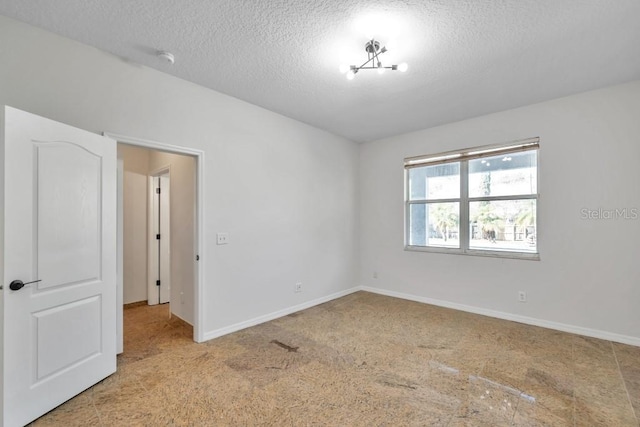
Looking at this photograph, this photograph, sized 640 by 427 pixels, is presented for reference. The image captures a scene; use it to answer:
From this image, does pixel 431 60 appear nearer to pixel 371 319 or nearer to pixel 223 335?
pixel 371 319

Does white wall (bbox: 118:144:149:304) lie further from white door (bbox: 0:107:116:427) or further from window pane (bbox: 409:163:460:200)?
window pane (bbox: 409:163:460:200)

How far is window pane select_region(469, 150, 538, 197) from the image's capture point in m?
3.69

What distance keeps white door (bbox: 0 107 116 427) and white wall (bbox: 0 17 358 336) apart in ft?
1.47

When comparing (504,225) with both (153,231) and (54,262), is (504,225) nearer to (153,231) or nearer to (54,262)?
(54,262)

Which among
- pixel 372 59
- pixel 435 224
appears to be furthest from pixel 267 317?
pixel 372 59

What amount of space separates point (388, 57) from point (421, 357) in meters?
2.78

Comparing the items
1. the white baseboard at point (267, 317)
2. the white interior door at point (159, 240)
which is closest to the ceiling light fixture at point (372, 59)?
the white baseboard at point (267, 317)

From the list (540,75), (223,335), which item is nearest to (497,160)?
(540,75)

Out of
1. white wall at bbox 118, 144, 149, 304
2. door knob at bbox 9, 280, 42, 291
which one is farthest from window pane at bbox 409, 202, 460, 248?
door knob at bbox 9, 280, 42, 291

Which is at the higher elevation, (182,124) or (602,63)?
(602,63)

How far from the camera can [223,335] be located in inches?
127

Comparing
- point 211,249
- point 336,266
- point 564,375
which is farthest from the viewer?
point 336,266

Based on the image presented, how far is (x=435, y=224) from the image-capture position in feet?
14.9

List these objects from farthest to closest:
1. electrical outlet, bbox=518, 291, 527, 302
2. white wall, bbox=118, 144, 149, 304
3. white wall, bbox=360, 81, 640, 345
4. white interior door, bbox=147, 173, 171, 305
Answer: white interior door, bbox=147, 173, 171, 305, white wall, bbox=118, 144, 149, 304, electrical outlet, bbox=518, 291, 527, 302, white wall, bbox=360, 81, 640, 345
